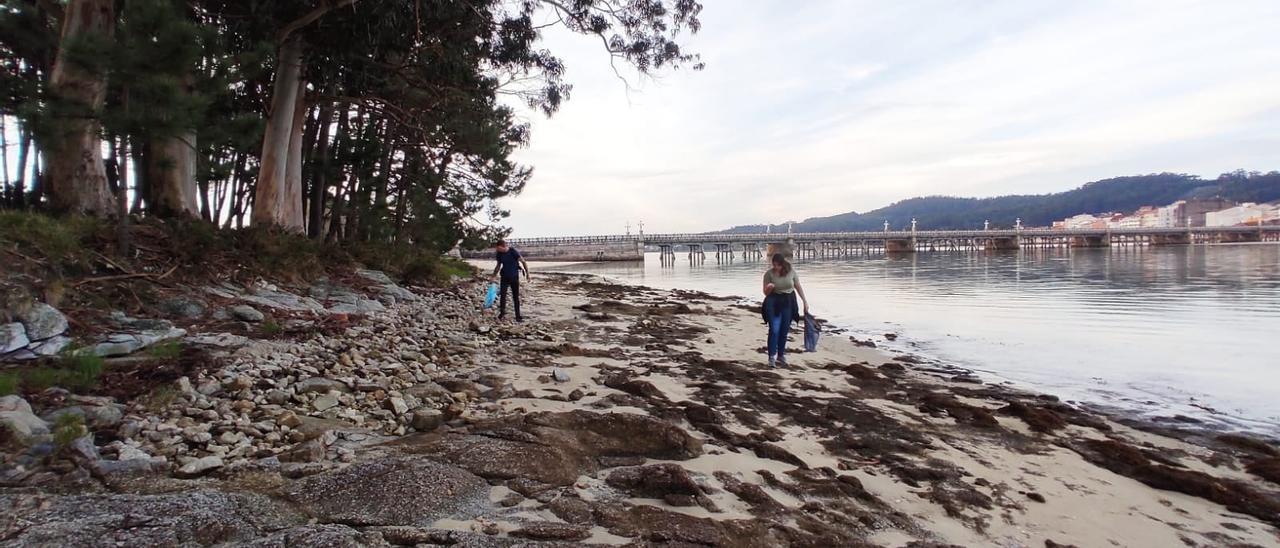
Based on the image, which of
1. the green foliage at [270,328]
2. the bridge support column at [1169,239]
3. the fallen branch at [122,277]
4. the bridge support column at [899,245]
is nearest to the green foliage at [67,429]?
the green foliage at [270,328]

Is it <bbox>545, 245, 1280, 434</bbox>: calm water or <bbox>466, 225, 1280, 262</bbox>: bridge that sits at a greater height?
<bbox>466, 225, 1280, 262</bbox>: bridge

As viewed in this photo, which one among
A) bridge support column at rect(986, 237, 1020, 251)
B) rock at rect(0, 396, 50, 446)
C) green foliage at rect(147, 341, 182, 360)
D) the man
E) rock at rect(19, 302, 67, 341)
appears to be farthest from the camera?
bridge support column at rect(986, 237, 1020, 251)

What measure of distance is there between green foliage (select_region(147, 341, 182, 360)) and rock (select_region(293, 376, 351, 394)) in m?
1.02

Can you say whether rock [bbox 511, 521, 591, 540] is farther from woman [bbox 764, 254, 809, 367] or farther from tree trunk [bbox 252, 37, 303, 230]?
tree trunk [bbox 252, 37, 303, 230]

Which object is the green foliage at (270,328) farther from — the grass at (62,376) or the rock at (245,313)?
the grass at (62,376)

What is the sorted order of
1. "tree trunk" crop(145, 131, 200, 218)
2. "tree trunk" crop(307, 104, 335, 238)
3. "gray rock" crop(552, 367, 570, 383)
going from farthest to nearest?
"tree trunk" crop(307, 104, 335, 238), "tree trunk" crop(145, 131, 200, 218), "gray rock" crop(552, 367, 570, 383)

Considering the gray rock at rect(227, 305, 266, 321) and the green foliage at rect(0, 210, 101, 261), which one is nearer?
the green foliage at rect(0, 210, 101, 261)

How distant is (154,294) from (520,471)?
5122 mm

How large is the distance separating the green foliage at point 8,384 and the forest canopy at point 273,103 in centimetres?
339

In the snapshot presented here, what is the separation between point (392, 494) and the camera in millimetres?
3070

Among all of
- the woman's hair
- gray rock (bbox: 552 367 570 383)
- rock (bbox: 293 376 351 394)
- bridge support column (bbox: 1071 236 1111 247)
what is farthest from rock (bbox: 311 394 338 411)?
bridge support column (bbox: 1071 236 1111 247)

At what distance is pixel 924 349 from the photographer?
36.9 ft

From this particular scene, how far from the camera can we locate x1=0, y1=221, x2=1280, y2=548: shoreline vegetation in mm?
2865

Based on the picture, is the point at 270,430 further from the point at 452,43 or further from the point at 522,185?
the point at 522,185
